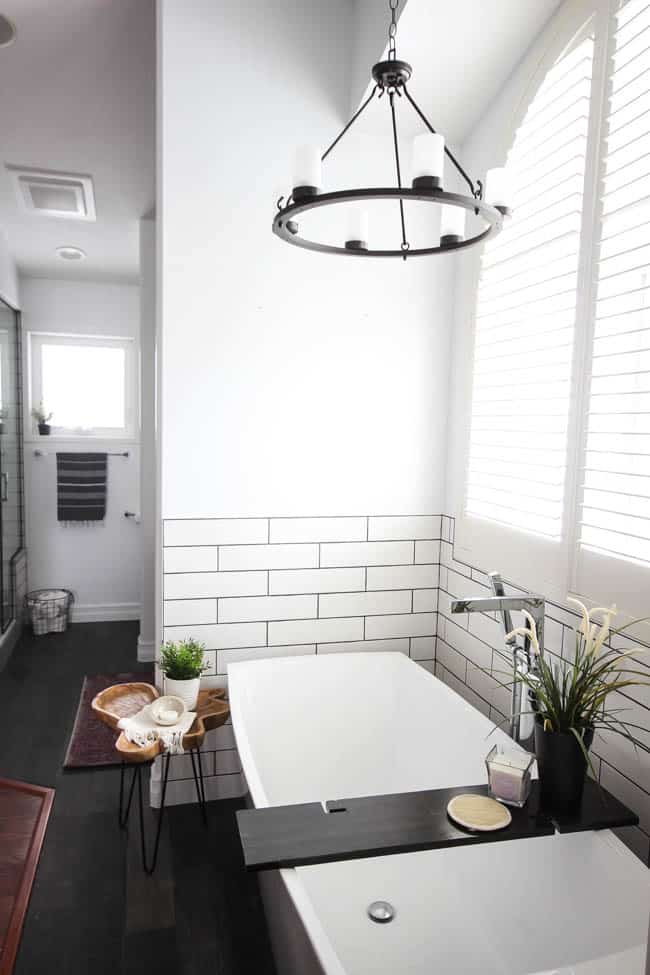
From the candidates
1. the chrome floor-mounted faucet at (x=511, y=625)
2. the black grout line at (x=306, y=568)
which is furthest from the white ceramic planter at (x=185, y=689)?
the chrome floor-mounted faucet at (x=511, y=625)

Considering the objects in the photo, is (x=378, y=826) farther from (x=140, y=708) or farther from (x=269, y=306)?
(x=269, y=306)

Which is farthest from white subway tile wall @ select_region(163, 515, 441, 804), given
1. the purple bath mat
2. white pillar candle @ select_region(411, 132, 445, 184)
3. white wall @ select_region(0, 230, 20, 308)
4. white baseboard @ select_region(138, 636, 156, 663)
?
white wall @ select_region(0, 230, 20, 308)

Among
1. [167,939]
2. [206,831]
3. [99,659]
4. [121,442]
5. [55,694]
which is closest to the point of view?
[167,939]

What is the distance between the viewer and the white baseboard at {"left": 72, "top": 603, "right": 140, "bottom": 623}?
5.22 meters

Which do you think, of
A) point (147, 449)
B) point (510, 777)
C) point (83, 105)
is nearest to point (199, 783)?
point (510, 777)

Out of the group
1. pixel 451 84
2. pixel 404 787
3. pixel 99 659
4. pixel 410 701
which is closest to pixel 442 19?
pixel 451 84

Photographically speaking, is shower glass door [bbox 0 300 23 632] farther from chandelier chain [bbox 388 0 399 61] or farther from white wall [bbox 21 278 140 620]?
chandelier chain [bbox 388 0 399 61]

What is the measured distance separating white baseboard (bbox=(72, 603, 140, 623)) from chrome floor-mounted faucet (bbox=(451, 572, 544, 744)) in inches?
161

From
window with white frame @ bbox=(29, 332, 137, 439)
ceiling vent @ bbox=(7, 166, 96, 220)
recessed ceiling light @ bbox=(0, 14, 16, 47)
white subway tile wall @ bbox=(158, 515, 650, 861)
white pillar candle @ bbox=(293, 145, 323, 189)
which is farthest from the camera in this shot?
window with white frame @ bbox=(29, 332, 137, 439)

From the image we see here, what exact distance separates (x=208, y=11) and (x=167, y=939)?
2872 mm

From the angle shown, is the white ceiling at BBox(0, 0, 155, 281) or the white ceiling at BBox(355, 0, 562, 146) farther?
the white ceiling at BBox(0, 0, 155, 281)

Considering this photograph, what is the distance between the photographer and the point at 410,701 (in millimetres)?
2357

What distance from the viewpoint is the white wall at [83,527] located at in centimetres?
504

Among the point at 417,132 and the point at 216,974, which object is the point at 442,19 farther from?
the point at 216,974
